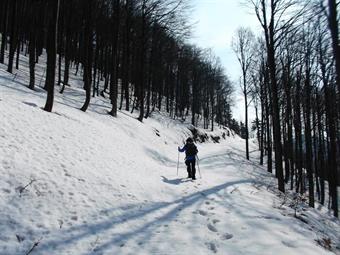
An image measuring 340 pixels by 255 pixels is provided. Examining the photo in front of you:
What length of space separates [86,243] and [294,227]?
18.5 ft

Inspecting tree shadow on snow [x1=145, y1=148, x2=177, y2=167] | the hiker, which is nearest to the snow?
the hiker

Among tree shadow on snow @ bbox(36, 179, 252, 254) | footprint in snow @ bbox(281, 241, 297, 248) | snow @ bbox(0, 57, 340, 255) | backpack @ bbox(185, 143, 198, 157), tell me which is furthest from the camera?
backpack @ bbox(185, 143, 198, 157)

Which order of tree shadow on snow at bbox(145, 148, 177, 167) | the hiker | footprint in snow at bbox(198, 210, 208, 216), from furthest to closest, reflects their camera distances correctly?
tree shadow on snow at bbox(145, 148, 177, 167), the hiker, footprint in snow at bbox(198, 210, 208, 216)

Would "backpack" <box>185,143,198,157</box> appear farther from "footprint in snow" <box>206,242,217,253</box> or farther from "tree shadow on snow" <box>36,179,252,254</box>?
"footprint in snow" <box>206,242,217,253</box>

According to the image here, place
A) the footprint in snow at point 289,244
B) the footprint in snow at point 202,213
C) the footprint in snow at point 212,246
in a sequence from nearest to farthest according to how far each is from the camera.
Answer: the footprint in snow at point 212,246, the footprint in snow at point 289,244, the footprint in snow at point 202,213

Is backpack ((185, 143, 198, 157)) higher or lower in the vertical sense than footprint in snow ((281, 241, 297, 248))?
higher

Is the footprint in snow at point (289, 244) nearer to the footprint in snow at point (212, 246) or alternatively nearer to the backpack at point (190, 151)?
the footprint in snow at point (212, 246)

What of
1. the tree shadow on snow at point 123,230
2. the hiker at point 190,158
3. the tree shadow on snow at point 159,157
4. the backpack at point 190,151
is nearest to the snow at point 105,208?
the tree shadow on snow at point 123,230

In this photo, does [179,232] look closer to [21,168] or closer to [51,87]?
[21,168]

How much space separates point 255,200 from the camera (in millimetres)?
11109

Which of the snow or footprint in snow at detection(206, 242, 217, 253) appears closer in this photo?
the snow

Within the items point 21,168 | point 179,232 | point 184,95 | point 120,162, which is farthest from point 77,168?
point 184,95

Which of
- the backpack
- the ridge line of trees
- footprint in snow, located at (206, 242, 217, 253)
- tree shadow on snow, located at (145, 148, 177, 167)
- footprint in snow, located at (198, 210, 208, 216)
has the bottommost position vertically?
footprint in snow, located at (206, 242, 217, 253)

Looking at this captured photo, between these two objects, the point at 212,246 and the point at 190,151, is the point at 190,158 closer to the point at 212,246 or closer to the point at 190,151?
the point at 190,151
